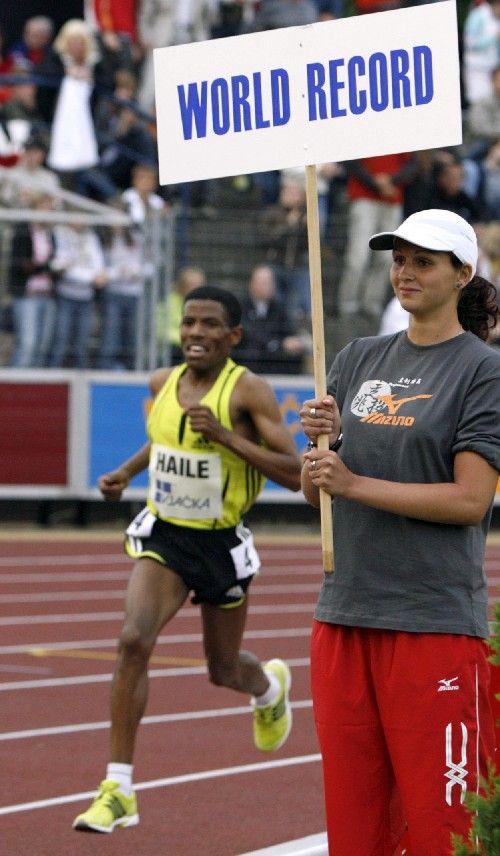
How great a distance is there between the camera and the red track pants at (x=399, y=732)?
4516 mm

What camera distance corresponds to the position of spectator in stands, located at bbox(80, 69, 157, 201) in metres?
19.2

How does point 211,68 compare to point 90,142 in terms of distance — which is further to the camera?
point 90,142

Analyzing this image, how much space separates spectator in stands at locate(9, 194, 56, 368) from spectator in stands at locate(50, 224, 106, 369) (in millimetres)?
84

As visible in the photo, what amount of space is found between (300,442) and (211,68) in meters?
14.8

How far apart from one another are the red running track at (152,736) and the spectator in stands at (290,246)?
14.7 ft

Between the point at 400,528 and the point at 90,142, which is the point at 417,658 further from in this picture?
the point at 90,142

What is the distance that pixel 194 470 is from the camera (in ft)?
25.5

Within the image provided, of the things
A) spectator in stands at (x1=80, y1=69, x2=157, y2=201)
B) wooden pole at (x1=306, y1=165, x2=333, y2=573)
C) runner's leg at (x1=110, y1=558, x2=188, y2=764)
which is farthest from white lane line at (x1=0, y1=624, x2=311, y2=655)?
spectator in stands at (x1=80, y1=69, x2=157, y2=201)

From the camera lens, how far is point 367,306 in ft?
63.6

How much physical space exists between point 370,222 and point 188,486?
1216 cm

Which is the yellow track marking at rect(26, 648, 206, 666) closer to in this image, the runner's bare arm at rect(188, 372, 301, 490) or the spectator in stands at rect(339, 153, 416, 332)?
the runner's bare arm at rect(188, 372, 301, 490)

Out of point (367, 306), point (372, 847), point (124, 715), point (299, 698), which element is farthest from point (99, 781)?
point (367, 306)

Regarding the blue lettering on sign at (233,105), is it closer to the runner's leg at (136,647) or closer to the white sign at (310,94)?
the white sign at (310,94)

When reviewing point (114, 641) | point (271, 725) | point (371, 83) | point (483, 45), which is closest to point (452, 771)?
point (371, 83)
